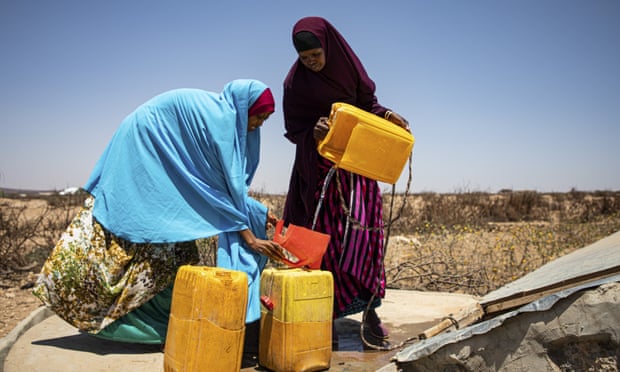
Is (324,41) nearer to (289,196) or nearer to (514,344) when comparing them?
(289,196)

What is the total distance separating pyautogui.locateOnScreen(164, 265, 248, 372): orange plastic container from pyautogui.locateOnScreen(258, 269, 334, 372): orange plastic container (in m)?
0.28

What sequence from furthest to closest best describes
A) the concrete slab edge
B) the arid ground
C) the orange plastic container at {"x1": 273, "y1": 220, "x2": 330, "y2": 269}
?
the arid ground → the concrete slab edge → the orange plastic container at {"x1": 273, "y1": 220, "x2": 330, "y2": 269}

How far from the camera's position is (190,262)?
3.25 meters

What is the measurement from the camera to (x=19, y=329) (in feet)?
10.7

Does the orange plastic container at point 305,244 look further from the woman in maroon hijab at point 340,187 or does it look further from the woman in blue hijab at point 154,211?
the woman in maroon hijab at point 340,187

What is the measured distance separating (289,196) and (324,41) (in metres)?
1.07

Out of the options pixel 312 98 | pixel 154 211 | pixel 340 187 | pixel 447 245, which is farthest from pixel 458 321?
pixel 447 245

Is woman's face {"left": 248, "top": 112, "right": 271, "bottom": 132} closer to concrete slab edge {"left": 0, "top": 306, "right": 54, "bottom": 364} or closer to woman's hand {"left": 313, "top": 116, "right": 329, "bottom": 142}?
woman's hand {"left": 313, "top": 116, "right": 329, "bottom": 142}

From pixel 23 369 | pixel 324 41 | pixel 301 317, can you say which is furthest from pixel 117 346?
pixel 324 41

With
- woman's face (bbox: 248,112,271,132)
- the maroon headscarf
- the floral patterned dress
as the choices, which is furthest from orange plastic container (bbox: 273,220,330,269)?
the floral patterned dress

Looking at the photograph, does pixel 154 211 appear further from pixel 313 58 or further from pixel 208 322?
pixel 313 58

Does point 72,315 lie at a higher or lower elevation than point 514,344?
lower

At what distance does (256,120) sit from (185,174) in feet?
1.81

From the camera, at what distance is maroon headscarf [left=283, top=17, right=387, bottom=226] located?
3.21 meters
